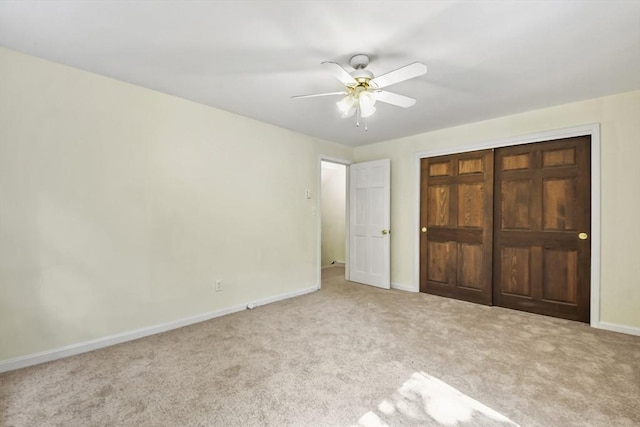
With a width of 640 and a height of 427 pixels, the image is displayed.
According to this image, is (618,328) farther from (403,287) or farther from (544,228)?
(403,287)

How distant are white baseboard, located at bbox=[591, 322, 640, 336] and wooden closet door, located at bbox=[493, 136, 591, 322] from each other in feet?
0.45

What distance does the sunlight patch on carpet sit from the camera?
1.65m

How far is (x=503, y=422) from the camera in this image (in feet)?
5.35

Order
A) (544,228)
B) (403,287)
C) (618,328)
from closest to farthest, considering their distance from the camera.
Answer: (618,328) → (544,228) → (403,287)

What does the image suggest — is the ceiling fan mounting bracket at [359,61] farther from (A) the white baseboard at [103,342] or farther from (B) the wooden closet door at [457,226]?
(A) the white baseboard at [103,342]

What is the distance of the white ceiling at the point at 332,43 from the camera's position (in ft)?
5.60

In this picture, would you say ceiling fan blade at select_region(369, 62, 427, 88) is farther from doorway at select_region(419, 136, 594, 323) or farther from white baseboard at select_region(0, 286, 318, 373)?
white baseboard at select_region(0, 286, 318, 373)

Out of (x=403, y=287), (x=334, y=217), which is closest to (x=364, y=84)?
(x=403, y=287)

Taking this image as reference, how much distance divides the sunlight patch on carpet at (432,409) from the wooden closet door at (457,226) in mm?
2263

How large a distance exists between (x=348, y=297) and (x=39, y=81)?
384cm

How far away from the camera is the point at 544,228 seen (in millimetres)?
3350

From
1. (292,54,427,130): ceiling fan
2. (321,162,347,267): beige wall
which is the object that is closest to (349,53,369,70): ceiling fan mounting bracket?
(292,54,427,130): ceiling fan

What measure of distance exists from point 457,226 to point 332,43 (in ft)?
9.90

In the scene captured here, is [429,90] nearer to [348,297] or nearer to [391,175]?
[391,175]
